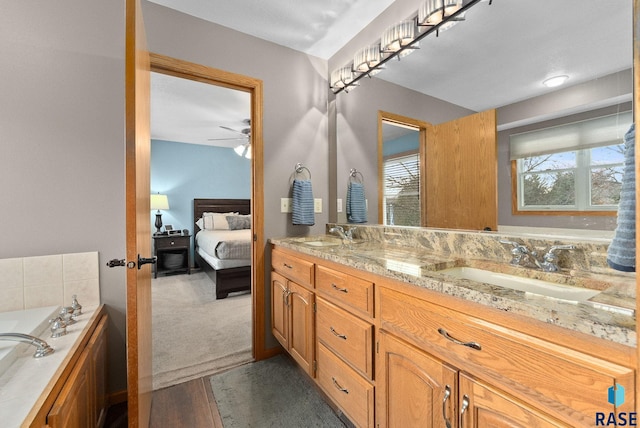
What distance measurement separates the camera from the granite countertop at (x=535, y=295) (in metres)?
0.56

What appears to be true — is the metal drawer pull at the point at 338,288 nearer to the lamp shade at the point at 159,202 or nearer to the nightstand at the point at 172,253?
the nightstand at the point at 172,253

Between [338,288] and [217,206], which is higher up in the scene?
[217,206]

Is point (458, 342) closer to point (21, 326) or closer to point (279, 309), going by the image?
point (279, 309)

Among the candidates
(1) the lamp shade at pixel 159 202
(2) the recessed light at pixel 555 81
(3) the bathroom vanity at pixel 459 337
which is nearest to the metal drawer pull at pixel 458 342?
(3) the bathroom vanity at pixel 459 337

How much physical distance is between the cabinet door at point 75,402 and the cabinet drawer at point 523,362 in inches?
44.2

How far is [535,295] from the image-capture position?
0.72 meters

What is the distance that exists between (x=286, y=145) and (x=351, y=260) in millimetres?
1313

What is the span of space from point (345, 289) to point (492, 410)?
26.8 inches

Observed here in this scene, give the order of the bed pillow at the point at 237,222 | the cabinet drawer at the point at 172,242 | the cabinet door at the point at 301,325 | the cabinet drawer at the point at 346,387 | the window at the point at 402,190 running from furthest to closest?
the bed pillow at the point at 237,222 → the cabinet drawer at the point at 172,242 → the window at the point at 402,190 → the cabinet door at the point at 301,325 → the cabinet drawer at the point at 346,387

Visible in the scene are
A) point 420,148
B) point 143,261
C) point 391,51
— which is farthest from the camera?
point 391,51

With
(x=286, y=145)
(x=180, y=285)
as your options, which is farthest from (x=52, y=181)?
(x=180, y=285)

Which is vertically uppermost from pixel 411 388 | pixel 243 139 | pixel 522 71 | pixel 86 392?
pixel 243 139

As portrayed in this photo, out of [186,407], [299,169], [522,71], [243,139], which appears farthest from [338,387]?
[243,139]

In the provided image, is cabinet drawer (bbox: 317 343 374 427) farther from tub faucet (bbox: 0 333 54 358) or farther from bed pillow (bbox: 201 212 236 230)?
bed pillow (bbox: 201 212 236 230)
